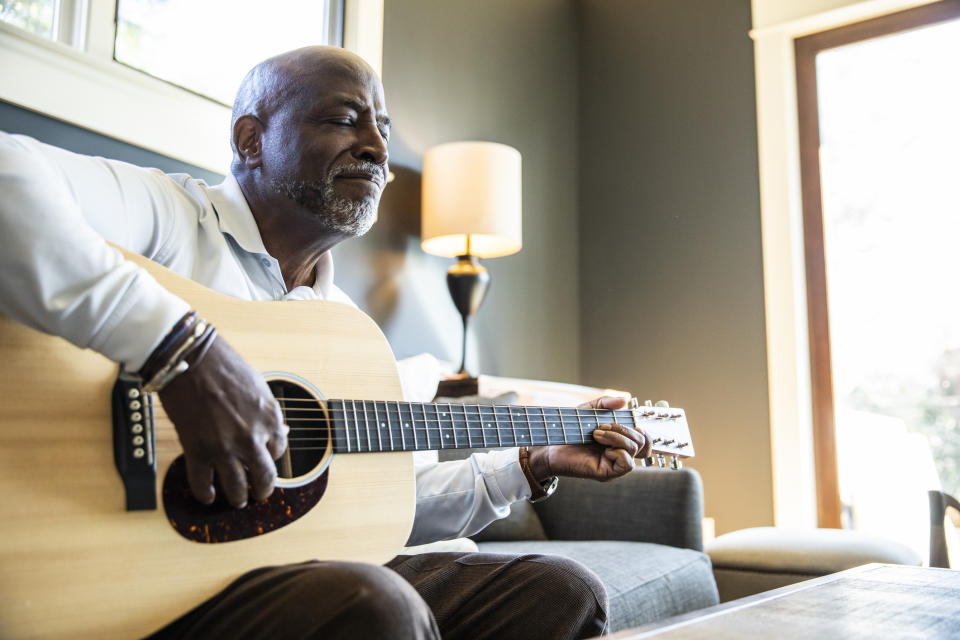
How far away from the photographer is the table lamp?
269 cm

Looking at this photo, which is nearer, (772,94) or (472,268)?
(472,268)

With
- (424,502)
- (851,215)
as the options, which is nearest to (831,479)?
(851,215)

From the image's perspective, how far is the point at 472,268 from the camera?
2787mm

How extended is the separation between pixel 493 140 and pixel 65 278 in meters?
2.67

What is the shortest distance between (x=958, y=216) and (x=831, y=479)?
1.11 m

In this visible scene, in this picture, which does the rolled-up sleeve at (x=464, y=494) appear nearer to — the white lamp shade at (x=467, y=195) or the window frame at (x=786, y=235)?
the white lamp shade at (x=467, y=195)

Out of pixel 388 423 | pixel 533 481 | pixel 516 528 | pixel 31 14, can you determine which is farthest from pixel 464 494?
pixel 31 14

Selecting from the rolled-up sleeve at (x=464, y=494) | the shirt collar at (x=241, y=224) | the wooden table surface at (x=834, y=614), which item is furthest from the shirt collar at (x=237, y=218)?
the wooden table surface at (x=834, y=614)

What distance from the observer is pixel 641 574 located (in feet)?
5.89

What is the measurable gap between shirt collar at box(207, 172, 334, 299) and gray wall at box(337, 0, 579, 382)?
45.5 inches

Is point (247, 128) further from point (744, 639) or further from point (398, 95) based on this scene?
point (398, 95)

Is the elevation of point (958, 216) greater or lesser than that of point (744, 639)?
greater

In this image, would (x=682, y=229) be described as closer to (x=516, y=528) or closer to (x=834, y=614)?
(x=516, y=528)

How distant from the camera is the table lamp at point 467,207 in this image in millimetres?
2688
